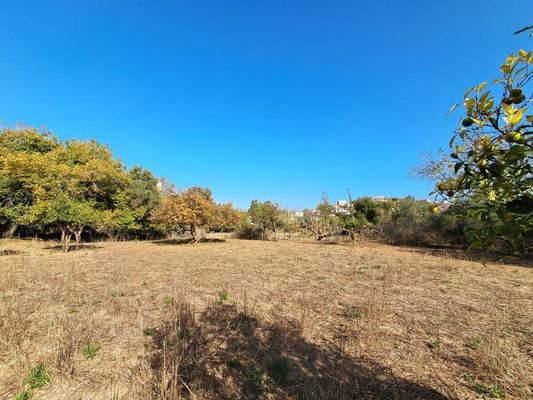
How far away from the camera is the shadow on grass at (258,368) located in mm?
2834

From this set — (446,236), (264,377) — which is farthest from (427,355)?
(446,236)

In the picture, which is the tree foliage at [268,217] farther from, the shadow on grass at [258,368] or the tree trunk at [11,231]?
the shadow on grass at [258,368]

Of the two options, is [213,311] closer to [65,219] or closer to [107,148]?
[65,219]

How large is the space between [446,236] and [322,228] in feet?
26.3

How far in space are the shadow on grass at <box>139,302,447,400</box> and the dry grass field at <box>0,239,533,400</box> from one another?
2cm

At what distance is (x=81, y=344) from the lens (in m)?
3.70

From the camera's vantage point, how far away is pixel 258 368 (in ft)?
10.9

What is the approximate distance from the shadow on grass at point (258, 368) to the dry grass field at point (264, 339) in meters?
0.02

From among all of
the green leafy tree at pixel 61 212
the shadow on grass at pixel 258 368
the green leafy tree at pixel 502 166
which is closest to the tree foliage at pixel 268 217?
the green leafy tree at pixel 61 212

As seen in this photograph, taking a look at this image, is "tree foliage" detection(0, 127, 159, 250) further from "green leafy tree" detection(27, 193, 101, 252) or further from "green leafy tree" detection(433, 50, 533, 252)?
"green leafy tree" detection(433, 50, 533, 252)

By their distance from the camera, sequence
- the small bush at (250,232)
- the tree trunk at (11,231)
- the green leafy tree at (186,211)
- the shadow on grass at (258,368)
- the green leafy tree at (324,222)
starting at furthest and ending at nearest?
1. the small bush at (250,232)
2. the green leafy tree at (324,222)
3. the tree trunk at (11,231)
4. the green leafy tree at (186,211)
5. the shadow on grass at (258,368)

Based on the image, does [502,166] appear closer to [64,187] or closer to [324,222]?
[64,187]

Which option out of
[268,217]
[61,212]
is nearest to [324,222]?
[268,217]

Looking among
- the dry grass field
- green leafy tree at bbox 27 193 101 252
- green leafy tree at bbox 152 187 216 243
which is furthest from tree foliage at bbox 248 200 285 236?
the dry grass field
